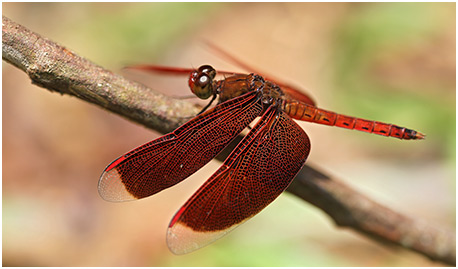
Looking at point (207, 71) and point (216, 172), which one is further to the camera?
point (207, 71)

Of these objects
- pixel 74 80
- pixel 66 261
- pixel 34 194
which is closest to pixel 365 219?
pixel 74 80

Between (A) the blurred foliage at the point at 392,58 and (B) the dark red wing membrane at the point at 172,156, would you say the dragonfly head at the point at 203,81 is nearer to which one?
(B) the dark red wing membrane at the point at 172,156

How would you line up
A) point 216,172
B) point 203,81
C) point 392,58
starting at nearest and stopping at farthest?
point 216,172
point 203,81
point 392,58

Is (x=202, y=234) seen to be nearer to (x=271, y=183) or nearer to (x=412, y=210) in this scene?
(x=271, y=183)

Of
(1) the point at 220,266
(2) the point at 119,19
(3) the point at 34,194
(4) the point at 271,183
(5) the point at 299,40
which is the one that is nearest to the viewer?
(4) the point at 271,183

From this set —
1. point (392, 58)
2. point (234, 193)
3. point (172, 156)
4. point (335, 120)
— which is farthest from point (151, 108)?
point (392, 58)

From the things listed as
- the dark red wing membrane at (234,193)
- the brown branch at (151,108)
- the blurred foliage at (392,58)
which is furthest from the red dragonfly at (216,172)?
the blurred foliage at (392,58)

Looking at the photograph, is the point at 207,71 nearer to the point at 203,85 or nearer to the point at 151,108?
the point at 203,85
